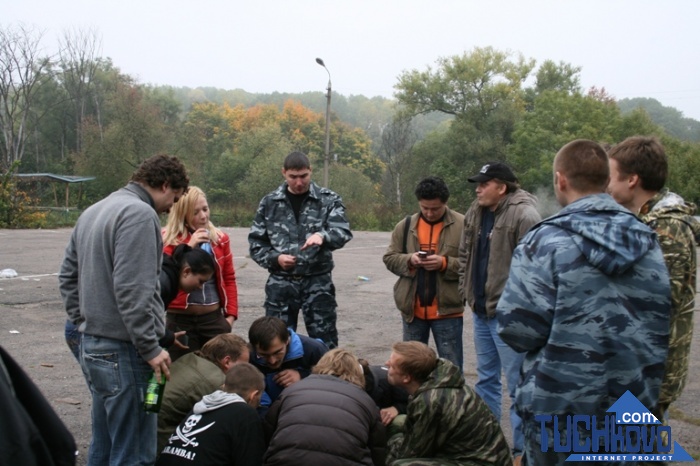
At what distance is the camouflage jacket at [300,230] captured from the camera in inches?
214

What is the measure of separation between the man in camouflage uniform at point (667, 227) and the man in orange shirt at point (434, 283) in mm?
2156

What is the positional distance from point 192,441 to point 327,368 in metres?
0.89

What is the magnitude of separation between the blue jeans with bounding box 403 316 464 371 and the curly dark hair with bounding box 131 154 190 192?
258 cm

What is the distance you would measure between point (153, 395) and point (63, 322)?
6.68 m

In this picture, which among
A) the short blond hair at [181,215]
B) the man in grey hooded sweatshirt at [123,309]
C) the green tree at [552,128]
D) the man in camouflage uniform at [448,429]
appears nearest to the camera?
the man in grey hooded sweatshirt at [123,309]

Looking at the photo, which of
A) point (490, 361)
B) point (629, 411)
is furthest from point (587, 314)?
point (490, 361)

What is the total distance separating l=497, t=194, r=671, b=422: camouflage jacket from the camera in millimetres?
2629

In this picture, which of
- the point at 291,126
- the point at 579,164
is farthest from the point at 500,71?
the point at 579,164

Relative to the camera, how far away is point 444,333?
543 centimetres

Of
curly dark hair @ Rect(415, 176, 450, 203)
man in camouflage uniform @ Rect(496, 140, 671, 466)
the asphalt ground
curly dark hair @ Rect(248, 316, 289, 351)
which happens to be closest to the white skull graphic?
curly dark hair @ Rect(248, 316, 289, 351)

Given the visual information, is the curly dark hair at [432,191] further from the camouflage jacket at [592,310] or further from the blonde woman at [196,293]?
the camouflage jacket at [592,310]

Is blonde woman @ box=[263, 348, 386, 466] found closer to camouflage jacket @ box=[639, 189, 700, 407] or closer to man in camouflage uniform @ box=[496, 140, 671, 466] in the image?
man in camouflage uniform @ box=[496, 140, 671, 466]

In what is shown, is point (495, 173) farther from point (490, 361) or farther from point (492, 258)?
point (490, 361)

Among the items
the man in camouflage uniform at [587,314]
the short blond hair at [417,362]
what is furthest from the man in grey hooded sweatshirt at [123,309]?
the man in camouflage uniform at [587,314]
